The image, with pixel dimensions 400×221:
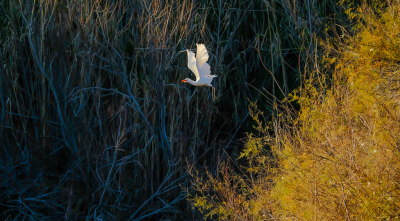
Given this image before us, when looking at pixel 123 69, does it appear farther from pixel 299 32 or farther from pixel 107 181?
pixel 299 32

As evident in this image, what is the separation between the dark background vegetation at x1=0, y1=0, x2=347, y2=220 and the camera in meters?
5.33

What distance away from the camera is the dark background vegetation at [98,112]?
17.5ft

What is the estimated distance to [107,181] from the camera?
17.0 ft

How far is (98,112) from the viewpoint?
528 centimetres

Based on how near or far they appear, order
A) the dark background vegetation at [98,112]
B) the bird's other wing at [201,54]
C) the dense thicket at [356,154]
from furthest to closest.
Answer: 1. the dark background vegetation at [98,112]
2. the bird's other wing at [201,54]
3. the dense thicket at [356,154]

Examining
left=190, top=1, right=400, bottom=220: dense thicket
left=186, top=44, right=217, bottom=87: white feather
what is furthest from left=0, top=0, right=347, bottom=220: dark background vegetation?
left=186, top=44, right=217, bottom=87: white feather

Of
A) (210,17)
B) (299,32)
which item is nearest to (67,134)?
(210,17)

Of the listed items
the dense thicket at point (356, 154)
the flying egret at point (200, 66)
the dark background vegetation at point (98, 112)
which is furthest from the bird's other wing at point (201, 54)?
the dark background vegetation at point (98, 112)

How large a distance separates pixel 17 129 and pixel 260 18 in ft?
12.2

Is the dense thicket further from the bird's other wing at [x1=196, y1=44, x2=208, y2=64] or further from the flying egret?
the bird's other wing at [x1=196, y1=44, x2=208, y2=64]

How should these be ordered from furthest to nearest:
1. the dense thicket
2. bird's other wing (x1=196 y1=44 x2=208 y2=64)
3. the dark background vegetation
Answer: the dark background vegetation < bird's other wing (x1=196 y1=44 x2=208 y2=64) < the dense thicket

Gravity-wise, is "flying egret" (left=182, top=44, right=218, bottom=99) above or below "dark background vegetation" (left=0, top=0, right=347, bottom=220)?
above

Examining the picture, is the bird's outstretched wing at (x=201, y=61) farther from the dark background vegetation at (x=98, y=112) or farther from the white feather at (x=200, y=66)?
the dark background vegetation at (x=98, y=112)

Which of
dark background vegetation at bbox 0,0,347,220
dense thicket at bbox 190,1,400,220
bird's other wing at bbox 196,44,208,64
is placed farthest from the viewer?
dark background vegetation at bbox 0,0,347,220
